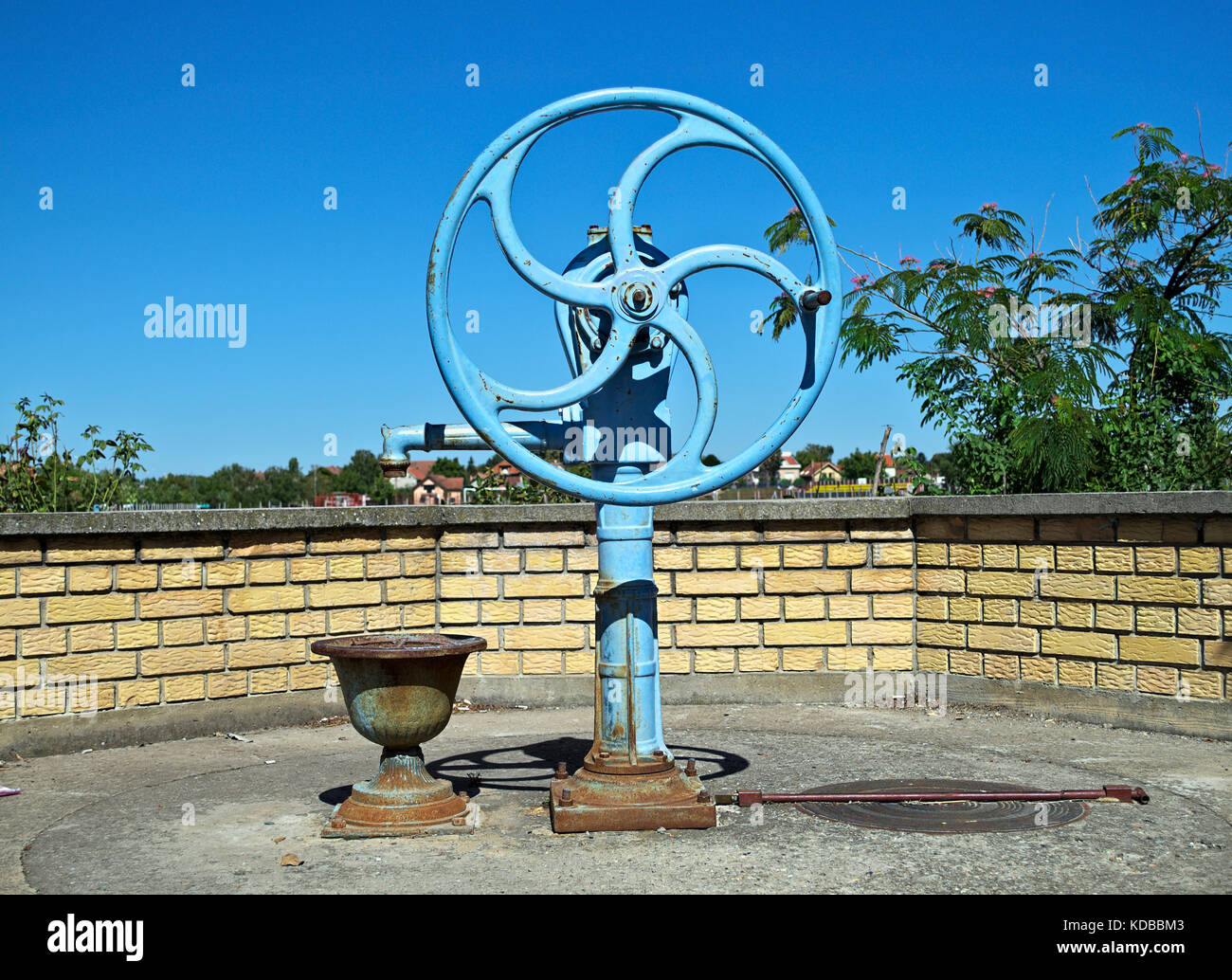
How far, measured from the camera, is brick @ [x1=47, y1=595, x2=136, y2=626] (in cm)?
768

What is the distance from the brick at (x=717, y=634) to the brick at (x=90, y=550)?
13.7 feet

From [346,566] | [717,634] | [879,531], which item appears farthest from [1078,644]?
[346,566]

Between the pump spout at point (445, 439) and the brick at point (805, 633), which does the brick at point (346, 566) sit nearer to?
the pump spout at point (445, 439)

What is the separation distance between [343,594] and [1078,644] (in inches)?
217

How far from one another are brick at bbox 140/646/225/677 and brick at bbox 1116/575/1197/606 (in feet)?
21.3

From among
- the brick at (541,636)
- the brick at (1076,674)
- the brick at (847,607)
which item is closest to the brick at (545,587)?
the brick at (541,636)

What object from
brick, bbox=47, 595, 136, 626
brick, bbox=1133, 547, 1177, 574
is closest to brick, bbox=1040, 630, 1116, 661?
brick, bbox=1133, 547, 1177, 574

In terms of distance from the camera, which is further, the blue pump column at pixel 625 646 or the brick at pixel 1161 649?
the brick at pixel 1161 649

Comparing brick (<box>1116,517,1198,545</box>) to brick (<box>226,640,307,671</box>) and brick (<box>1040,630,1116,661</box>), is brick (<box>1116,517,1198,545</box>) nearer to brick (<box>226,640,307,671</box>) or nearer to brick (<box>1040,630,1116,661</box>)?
brick (<box>1040,630,1116,661</box>)

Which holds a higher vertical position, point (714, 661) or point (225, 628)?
point (225, 628)

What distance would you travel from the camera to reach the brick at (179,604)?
26.3 ft

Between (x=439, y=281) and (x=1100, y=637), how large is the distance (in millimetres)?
5605

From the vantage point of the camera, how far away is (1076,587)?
834 cm

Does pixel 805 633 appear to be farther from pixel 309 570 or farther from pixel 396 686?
pixel 396 686
